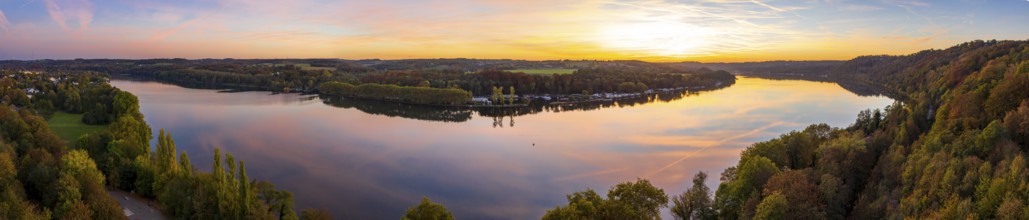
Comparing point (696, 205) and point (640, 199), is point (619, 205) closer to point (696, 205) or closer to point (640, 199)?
point (640, 199)

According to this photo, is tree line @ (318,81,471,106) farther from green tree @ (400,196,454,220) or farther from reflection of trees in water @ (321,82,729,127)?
green tree @ (400,196,454,220)

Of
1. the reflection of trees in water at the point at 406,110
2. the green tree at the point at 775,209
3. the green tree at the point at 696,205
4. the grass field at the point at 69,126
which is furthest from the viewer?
the reflection of trees in water at the point at 406,110

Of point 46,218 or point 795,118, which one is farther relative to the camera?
point 795,118

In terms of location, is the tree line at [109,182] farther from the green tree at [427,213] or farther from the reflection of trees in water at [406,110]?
the reflection of trees in water at [406,110]

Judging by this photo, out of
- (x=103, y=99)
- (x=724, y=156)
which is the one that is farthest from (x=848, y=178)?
(x=103, y=99)

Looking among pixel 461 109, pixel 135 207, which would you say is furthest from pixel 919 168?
pixel 461 109

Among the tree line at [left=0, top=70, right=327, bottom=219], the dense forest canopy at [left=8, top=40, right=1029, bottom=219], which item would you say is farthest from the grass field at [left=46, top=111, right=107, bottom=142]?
the tree line at [left=0, top=70, right=327, bottom=219]

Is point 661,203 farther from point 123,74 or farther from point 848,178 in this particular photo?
point 123,74

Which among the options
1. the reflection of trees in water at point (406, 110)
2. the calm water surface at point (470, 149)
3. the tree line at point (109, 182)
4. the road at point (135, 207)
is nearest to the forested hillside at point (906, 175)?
the calm water surface at point (470, 149)
